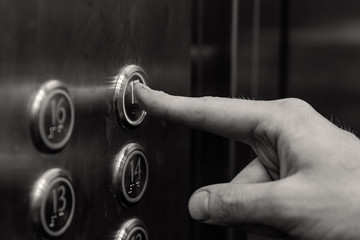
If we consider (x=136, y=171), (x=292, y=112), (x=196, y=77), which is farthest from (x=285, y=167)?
(x=196, y=77)

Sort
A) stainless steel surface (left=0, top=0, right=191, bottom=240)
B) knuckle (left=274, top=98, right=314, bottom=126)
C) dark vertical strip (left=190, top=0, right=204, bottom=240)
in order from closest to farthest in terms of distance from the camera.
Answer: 1. stainless steel surface (left=0, top=0, right=191, bottom=240)
2. knuckle (left=274, top=98, right=314, bottom=126)
3. dark vertical strip (left=190, top=0, right=204, bottom=240)

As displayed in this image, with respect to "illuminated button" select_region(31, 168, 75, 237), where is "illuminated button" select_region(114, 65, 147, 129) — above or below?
above

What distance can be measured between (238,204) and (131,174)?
0.12 meters

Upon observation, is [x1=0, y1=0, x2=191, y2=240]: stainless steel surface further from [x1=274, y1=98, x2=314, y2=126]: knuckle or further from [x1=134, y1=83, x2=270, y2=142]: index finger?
[x1=274, y1=98, x2=314, y2=126]: knuckle

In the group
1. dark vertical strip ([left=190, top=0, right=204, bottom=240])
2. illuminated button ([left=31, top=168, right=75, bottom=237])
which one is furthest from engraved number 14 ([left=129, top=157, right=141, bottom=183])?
dark vertical strip ([left=190, top=0, right=204, bottom=240])

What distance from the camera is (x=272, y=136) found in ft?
1.64

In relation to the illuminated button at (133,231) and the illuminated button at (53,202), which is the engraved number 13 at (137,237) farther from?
the illuminated button at (53,202)

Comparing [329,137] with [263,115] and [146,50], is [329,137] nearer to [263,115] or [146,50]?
[263,115]

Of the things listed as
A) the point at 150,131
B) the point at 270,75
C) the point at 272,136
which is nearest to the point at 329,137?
the point at 272,136

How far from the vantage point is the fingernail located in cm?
50

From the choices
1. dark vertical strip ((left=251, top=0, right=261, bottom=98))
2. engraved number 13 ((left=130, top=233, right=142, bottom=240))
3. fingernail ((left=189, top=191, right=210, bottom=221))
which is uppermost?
dark vertical strip ((left=251, top=0, right=261, bottom=98))

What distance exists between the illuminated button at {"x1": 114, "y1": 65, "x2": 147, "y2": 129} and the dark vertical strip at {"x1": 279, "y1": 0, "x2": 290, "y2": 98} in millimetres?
362

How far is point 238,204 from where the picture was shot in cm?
47

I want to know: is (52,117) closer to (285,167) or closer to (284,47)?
(285,167)
